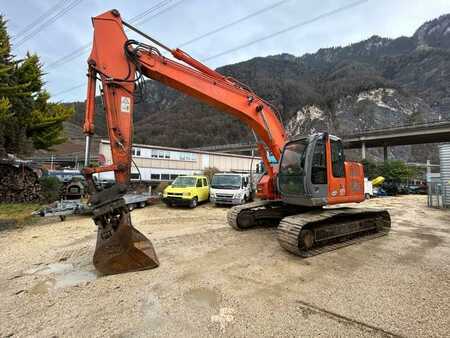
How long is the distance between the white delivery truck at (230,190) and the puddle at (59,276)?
797cm

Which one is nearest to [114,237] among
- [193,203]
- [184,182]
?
[193,203]

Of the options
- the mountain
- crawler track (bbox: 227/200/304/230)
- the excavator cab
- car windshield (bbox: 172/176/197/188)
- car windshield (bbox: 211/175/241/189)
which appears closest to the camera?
the excavator cab

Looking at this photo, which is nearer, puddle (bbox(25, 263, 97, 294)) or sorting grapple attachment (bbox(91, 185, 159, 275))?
puddle (bbox(25, 263, 97, 294))

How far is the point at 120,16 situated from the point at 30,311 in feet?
15.8

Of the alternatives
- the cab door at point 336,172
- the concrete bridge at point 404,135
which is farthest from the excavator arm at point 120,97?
the concrete bridge at point 404,135

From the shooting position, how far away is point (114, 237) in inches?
147

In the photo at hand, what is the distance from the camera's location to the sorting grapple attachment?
12.3ft

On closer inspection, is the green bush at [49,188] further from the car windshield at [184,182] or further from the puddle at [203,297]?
the puddle at [203,297]

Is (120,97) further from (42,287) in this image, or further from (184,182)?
(184,182)

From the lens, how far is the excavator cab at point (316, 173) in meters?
5.18

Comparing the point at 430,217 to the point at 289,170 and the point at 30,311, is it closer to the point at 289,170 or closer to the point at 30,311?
the point at 289,170

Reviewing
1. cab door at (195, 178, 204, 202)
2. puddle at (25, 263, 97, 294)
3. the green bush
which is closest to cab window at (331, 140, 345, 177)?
puddle at (25, 263, 97, 294)

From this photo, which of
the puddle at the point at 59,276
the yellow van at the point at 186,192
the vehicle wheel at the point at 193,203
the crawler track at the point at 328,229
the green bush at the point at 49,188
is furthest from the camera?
the green bush at the point at 49,188

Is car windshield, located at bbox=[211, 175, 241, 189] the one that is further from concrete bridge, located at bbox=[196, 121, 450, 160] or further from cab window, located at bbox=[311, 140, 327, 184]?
concrete bridge, located at bbox=[196, 121, 450, 160]
